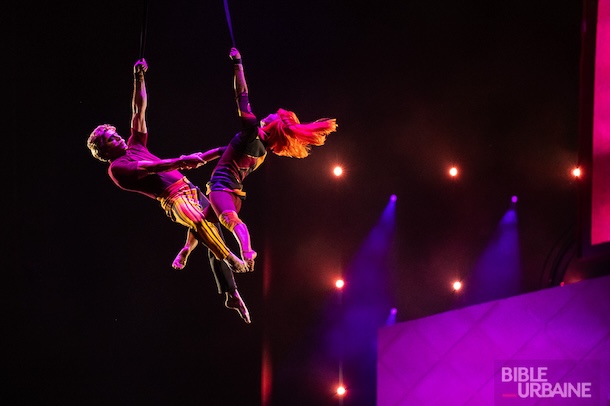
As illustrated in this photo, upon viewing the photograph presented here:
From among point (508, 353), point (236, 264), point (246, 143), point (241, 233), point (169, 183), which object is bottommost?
point (508, 353)

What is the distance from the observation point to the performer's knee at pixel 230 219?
11.4 feet

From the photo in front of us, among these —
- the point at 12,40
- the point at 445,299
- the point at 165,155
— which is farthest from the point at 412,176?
the point at 12,40

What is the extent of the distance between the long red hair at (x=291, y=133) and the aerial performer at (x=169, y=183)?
0.86 feet

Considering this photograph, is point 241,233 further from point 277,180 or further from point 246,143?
point 277,180

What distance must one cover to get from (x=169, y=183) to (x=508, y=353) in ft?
8.26

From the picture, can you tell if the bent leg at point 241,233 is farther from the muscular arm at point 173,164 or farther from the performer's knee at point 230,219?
Answer: the muscular arm at point 173,164

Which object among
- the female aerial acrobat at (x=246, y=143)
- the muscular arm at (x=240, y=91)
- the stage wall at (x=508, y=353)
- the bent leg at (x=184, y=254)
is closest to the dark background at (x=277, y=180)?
the stage wall at (x=508, y=353)

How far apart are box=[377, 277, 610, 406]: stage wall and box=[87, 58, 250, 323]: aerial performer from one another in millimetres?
1740

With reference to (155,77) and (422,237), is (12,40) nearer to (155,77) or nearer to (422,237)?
(155,77)

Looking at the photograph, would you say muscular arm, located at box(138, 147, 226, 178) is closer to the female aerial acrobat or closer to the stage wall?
the female aerial acrobat

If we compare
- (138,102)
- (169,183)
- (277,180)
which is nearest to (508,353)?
(277,180)

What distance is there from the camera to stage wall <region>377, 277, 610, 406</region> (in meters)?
4.75

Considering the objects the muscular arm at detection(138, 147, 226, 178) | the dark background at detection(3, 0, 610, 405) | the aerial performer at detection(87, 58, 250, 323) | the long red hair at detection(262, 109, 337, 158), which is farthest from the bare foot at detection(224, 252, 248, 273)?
the dark background at detection(3, 0, 610, 405)

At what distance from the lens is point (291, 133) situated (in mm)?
3664
